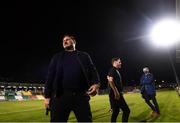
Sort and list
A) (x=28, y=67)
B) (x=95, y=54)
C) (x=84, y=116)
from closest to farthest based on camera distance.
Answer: (x=84, y=116) → (x=28, y=67) → (x=95, y=54)

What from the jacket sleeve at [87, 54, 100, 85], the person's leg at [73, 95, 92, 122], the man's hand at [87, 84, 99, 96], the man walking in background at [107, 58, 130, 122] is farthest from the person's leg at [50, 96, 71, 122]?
the man walking in background at [107, 58, 130, 122]

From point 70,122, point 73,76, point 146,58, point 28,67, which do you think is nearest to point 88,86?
point 73,76

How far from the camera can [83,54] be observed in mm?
6258

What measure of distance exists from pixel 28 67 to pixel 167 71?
329ft

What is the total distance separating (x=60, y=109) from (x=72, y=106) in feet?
0.68

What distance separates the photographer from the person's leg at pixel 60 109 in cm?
596

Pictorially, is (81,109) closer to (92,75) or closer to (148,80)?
(92,75)

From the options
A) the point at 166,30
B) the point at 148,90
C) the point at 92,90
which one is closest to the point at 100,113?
the point at 148,90

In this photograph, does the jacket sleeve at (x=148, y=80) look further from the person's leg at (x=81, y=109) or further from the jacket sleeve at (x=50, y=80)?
the person's leg at (x=81, y=109)

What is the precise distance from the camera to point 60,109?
19.6 ft

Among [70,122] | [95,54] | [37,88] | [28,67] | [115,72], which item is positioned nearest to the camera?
[115,72]

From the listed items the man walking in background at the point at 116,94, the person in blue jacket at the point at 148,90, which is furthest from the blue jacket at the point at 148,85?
the man walking in background at the point at 116,94

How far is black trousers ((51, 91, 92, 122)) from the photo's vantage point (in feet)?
19.5

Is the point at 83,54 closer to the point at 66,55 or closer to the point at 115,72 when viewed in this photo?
the point at 66,55
